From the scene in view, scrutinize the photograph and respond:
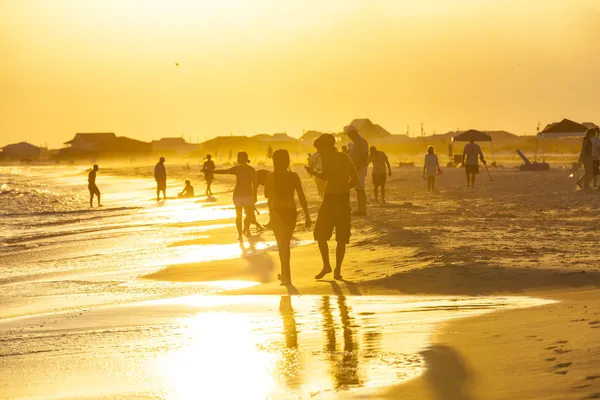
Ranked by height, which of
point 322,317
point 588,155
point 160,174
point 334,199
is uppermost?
point 588,155

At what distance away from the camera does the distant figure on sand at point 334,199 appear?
10.1 meters

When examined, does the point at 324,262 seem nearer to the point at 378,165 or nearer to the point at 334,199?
the point at 334,199

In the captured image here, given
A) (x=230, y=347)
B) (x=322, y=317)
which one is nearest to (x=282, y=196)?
(x=322, y=317)

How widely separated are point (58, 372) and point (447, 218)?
37.3 feet

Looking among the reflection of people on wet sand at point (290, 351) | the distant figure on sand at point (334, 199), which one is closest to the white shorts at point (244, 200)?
the distant figure on sand at point (334, 199)

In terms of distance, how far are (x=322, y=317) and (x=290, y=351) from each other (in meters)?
1.33

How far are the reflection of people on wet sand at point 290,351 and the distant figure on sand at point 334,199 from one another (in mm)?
2376

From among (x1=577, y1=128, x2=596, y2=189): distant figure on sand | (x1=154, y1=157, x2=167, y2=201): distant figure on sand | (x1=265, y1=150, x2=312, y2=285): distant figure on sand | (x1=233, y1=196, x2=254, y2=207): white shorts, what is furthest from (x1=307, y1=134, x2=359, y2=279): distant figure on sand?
(x1=154, y1=157, x2=167, y2=201): distant figure on sand

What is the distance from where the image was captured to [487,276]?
28.9 feet

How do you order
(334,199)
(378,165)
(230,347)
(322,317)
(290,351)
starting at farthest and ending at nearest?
(378,165) → (334,199) → (322,317) → (230,347) → (290,351)

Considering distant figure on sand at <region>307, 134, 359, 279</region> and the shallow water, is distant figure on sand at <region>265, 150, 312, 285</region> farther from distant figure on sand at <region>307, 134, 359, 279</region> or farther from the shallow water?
the shallow water

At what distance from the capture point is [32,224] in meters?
25.7

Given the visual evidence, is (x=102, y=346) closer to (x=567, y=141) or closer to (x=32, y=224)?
(x=32, y=224)

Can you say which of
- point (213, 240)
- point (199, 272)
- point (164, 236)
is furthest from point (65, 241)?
point (199, 272)
